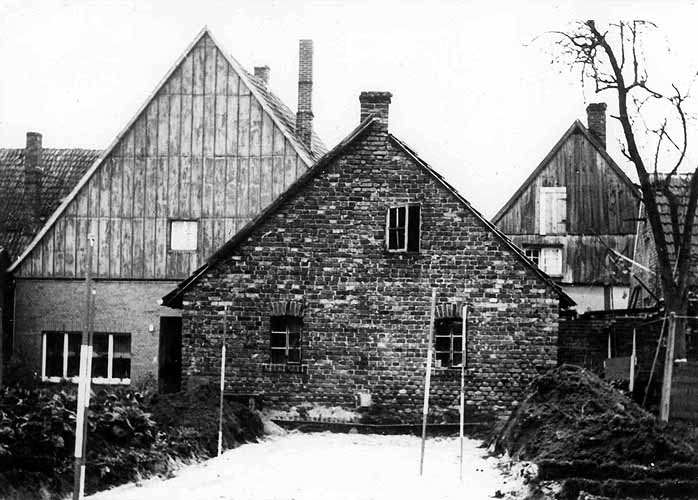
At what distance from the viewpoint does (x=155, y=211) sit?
1188 inches

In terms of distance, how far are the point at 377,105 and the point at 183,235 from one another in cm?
892

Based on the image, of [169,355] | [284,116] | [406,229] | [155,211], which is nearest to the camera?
[406,229]

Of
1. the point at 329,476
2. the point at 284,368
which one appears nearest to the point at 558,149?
the point at 284,368

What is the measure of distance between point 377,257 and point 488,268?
2344 millimetres

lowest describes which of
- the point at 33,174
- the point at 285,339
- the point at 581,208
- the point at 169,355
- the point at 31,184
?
the point at 169,355

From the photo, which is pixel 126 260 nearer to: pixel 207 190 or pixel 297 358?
pixel 207 190

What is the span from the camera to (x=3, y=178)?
115ft

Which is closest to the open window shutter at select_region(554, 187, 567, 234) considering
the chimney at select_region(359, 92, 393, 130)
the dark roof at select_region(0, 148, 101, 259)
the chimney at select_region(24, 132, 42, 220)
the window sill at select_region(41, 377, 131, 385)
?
the dark roof at select_region(0, 148, 101, 259)

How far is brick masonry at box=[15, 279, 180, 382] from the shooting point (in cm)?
2980

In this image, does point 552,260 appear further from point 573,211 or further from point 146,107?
point 146,107

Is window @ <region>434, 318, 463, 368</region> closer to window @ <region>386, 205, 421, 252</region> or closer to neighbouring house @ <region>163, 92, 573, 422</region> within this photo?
neighbouring house @ <region>163, 92, 573, 422</region>

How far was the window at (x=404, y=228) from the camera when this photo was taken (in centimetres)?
2292

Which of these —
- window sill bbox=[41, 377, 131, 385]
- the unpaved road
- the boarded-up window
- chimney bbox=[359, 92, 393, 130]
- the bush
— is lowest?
window sill bbox=[41, 377, 131, 385]

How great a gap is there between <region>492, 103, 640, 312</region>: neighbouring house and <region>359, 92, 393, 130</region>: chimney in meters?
16.0
